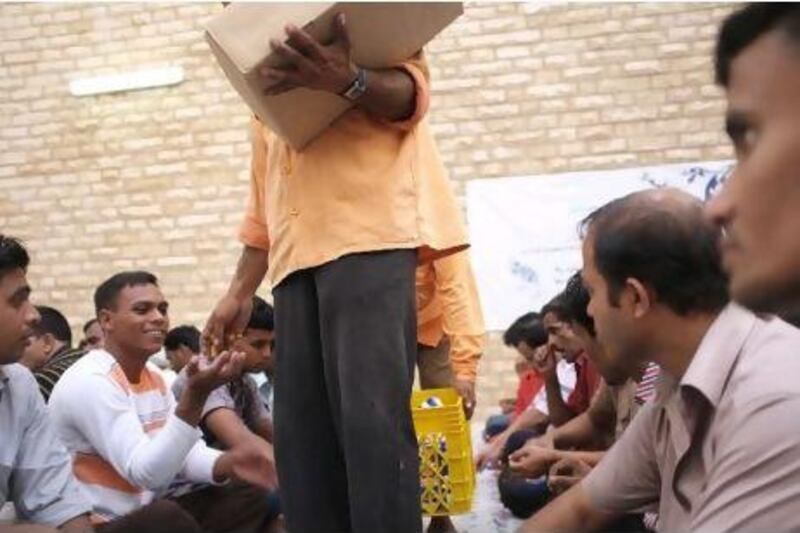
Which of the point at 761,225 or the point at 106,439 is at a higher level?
the point at 761,225

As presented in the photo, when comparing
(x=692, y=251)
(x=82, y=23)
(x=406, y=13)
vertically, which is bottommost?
(x=692, y=251)

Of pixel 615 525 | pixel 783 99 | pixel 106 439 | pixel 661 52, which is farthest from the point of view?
pixel 661 52

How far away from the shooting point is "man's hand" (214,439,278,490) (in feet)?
10.8

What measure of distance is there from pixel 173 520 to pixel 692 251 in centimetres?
171

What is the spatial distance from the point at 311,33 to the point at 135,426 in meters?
1.62

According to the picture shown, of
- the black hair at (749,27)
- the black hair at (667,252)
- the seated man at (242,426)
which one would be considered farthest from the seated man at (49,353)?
the black hair at (749,27)

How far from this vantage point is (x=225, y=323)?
104 inches

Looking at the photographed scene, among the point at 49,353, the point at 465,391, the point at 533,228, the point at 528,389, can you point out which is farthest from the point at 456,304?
the point at 533,228

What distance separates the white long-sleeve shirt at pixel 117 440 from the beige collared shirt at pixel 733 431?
60.9 inches

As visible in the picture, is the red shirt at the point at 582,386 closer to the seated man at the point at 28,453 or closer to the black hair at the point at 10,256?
the seated man at the point at 28,453

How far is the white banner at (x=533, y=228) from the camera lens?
7250 millimetres

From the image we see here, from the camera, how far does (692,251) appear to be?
1771 mm

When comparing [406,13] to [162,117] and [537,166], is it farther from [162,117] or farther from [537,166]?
[162,117]

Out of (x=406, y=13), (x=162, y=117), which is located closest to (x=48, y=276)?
(x=162, y=117)
